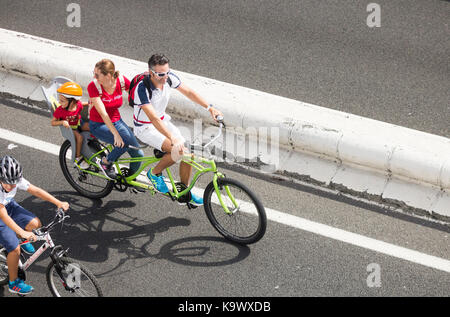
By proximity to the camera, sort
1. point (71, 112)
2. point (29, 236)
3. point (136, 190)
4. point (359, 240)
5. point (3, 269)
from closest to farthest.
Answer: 1. point (29, 236)
2. point (3, 269)
3. point (359, 240)
4. point (71, 112)
5. point (136, 190)

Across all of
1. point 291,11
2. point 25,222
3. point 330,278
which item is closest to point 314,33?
point 291,11

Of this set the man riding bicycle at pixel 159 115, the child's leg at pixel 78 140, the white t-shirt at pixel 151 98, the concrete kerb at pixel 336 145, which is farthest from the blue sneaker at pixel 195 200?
the child's leg at pixel 78 140

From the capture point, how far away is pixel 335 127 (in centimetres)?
809

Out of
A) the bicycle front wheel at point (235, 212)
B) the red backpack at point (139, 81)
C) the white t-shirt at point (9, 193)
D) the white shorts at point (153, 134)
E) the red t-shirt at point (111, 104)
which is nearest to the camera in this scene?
the white t-shirt at point (9, 193)

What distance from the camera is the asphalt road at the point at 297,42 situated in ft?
31.7

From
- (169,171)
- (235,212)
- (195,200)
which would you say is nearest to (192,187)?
(195,200)

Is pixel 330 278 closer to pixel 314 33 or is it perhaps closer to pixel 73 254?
pixel 73 254

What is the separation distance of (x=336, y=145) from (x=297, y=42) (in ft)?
11.1

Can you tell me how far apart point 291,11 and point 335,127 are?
13.6 ft

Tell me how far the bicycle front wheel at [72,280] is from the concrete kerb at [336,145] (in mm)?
2954

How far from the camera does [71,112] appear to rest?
740 centimetres

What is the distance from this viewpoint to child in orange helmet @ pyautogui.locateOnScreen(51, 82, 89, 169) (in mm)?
7270

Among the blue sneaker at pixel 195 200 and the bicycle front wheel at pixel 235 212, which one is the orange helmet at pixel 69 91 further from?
the bicycle front wheel at pixel 235 212

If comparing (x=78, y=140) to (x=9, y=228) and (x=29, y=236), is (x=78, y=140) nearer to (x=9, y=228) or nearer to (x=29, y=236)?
(x=9, y=228)
